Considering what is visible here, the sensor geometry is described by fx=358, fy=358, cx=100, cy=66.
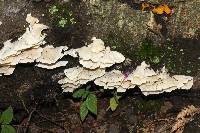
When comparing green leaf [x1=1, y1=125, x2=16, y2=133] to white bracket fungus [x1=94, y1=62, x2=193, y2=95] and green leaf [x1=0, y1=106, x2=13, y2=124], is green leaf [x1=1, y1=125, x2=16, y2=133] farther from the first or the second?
white bracket fungus [x1=94, y1=62, x2=193, y2=95]

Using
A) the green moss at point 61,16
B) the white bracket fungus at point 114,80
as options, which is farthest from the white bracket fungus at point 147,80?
the green moss at point 61,16

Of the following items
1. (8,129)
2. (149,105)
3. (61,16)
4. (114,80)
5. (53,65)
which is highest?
(61,16)

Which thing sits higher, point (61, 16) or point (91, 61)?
point (61, 16)

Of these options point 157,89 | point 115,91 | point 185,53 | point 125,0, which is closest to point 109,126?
point 115,91

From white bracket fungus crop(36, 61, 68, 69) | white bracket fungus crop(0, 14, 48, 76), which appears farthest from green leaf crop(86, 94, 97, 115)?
white bracket fungus crop(0, 14, 48, 76)

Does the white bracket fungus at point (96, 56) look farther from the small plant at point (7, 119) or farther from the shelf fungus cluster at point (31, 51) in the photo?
the small plant at point (7, 119)

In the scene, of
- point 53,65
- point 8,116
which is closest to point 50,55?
point 53,65

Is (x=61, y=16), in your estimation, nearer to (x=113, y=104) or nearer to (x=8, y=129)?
(x=113, y=104)
